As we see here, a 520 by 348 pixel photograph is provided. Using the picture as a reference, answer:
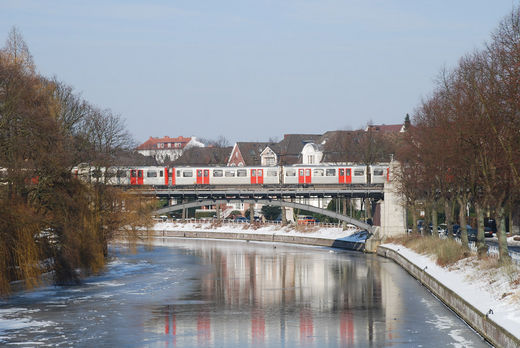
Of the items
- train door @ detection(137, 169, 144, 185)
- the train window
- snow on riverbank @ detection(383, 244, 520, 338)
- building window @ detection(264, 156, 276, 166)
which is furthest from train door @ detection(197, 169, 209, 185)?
building window @ detection(264, 156, 276, 166)

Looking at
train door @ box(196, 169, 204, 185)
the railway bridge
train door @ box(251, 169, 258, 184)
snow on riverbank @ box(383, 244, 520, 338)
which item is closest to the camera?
snow on riverbank @ box(383, 244, 520, 338)

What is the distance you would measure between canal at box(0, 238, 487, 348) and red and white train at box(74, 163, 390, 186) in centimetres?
2529

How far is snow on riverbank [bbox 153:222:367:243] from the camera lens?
3455 inches

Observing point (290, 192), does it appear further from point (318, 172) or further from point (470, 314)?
point (470, 314)

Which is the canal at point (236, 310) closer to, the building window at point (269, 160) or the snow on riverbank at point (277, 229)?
the snow on riverbank at point (277, 229)

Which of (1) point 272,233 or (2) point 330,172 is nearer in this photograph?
(2) point 330,172

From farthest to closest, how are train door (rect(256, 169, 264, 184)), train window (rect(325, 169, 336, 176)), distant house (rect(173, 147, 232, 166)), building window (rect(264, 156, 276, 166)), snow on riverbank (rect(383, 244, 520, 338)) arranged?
distant house (rect(173, 147, 232, 166)) → building window (rect(264, 156, 276, 166)) → train door (rect(256, 169, 264, 184)) → train window (rect(325, 169, 336, 176)) → snow on riverbank (rect(383, 244, 520, 338))

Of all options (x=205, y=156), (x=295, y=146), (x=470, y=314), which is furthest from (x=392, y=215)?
(x=205, y=156)

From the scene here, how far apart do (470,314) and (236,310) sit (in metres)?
10.5

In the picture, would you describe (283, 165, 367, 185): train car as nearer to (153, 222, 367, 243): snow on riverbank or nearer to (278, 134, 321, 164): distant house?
(153, 222, 367, 243): snow on riverbank

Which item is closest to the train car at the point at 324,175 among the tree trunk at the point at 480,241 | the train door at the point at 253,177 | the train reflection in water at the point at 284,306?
the train door at the point at 253,177

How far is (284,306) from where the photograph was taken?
39594 millimetres

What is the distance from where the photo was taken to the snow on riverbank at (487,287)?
91.5ft

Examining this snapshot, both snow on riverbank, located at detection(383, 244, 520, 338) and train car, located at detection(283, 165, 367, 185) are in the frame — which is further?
train car, located at detection(283, 165, 367, 185)
